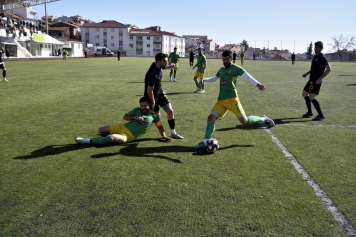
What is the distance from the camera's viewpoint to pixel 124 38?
10956 cm

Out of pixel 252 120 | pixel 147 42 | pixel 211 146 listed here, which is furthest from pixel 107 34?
pixel 211 146

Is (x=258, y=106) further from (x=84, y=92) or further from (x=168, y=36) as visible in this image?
(x=168, y=36)

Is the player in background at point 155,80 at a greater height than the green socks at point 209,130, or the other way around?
the player in background at point 155,80

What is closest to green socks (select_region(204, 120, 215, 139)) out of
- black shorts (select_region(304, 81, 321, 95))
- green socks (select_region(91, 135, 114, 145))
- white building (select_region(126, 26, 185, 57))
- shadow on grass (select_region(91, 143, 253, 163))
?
shadow on grass (select_region(91, 143, 253, 163))

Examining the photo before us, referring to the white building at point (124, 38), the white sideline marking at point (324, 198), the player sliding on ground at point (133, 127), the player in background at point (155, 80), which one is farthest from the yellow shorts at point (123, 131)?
the white building at point (124, 38)

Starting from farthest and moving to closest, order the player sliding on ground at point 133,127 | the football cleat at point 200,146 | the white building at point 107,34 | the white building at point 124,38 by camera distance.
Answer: the white building at point 107,34
the white building at point 124,38
the player sliding on ground at point 133,127
the football cleat at point 200,146

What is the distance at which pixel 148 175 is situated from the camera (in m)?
4.34

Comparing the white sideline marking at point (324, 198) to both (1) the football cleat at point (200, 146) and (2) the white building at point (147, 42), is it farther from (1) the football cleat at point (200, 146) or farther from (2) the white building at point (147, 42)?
(2) the white building at point (147, 42)

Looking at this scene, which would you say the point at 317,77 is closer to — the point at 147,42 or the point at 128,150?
the point at 128,150

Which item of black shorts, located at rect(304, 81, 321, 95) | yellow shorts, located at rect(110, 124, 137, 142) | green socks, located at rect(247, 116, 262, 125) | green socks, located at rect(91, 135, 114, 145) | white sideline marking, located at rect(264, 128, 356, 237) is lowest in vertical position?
white sideline marking, located at rect(264, 128, 356, 237)

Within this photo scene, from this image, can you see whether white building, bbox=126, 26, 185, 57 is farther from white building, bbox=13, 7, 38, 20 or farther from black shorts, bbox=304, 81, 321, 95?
black shorts, bbox=304, 81, 321, 95

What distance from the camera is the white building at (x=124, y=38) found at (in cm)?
10738

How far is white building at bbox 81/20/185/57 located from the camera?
107m

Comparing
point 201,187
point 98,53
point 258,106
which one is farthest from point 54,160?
point 98,53
